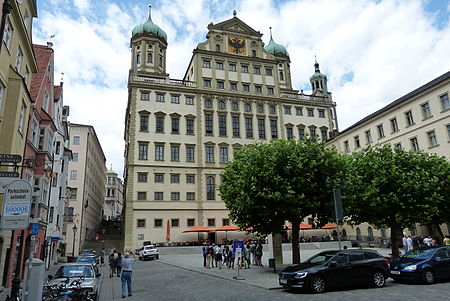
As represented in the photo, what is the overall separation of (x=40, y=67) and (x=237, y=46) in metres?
42.8

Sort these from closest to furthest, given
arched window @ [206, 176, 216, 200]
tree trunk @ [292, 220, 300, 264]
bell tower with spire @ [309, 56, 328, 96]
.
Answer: tree trunk @ [292, 220, 300, 264] → arched window @ [206, 176, 216, 200] → bell tower with spire @ [309, 56, 328, 96]

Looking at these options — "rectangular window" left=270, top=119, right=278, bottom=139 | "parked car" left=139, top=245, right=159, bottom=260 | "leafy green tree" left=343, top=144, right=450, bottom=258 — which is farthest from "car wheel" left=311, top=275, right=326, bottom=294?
"rectangular window" left=270, top=119, right=278, bottom=139

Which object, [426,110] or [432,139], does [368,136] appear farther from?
[432,139]

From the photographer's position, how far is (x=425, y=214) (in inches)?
953

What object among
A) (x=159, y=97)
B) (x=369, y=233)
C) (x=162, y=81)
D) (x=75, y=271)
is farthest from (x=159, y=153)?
(x=75, y=271)

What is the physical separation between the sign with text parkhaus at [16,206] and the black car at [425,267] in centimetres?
1473

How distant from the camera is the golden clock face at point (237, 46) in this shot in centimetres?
6200

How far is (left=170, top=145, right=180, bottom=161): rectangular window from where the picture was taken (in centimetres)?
5356

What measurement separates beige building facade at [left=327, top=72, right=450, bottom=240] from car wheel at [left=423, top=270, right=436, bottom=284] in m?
Result: 26.0

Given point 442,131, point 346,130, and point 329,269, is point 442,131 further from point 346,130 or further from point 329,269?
point 329,269

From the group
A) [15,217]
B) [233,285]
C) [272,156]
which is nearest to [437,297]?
[233,285]

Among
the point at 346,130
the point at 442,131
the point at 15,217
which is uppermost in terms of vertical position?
the point at 346,130

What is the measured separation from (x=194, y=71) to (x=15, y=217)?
177ft

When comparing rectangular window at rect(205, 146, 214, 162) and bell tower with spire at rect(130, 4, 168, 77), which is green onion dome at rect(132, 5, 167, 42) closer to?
bell tower with spire at rect(130, 4, 168, 77)
